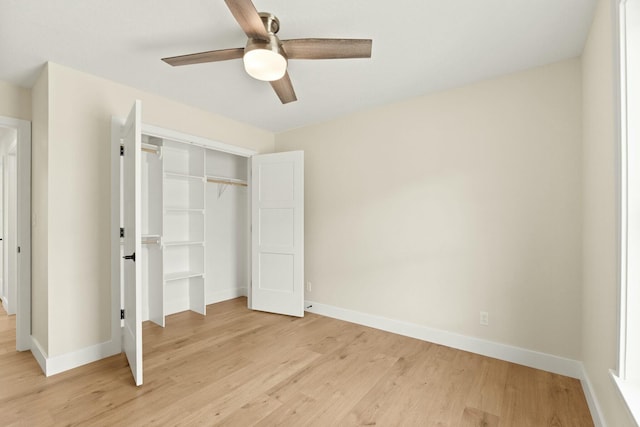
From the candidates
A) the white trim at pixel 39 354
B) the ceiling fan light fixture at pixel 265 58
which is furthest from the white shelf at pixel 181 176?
the ceiling fan light fixture at pixel 265 58

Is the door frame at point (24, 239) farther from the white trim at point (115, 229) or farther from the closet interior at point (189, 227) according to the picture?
the closet interior at point (189, 227)

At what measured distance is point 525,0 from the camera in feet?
5.64

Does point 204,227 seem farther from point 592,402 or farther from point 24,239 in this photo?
point 592,402

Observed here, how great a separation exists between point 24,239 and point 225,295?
95.4 inches

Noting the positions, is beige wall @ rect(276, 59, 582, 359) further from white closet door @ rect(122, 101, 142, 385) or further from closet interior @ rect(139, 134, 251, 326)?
white closet door @ rect(122, 101, 142, 385)

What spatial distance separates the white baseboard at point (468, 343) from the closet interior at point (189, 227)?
160cm

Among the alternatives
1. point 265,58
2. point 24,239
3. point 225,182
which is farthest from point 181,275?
point 265,58

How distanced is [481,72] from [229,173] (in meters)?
3.57

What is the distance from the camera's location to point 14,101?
2.69 metres

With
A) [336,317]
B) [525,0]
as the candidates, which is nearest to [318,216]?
[336,317]

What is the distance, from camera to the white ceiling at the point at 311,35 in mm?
1778

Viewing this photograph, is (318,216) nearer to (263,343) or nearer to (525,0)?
(263,343)

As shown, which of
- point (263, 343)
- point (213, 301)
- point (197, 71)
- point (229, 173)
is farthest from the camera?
point (229, 173)

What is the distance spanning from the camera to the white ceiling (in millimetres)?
1778
